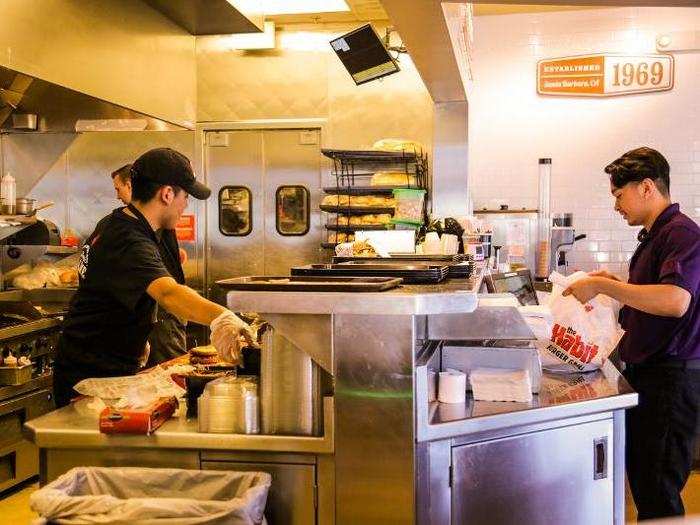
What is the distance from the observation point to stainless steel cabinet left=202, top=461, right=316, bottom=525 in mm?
2104

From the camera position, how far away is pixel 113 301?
290cm

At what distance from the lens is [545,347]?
120 inches

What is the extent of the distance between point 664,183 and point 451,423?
1657mm

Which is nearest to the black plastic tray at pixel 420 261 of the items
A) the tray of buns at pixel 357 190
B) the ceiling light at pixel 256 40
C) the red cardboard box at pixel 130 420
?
the red cardboard box at pixel 130 420

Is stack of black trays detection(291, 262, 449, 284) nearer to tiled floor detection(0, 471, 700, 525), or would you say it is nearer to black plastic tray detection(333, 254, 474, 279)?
black plastic tray detection(333, 254, 474, 279)

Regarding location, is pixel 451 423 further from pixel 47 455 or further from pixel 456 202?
pixel 456 202

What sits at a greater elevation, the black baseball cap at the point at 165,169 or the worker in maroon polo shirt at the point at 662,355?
the black baseball cap at the point at 165,169

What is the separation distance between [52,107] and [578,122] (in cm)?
407

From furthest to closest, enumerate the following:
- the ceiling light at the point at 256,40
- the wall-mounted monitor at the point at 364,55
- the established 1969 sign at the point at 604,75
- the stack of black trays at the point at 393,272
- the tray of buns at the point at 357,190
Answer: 1. the ceiling light at the point at 256,40
2. the established 1969 sign at the point at 604,75
3. the tray of buns at the point at 357,190
4. the wall-mounted monitor at the point at 364,55
5. the stack of black trays at the point at 393,272

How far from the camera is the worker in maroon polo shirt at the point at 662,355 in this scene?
289 cm

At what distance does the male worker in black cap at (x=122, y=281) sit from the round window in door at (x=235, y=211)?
3.42 meters

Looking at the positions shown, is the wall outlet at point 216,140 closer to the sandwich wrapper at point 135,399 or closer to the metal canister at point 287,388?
the sandwich wrapper at point 135,399

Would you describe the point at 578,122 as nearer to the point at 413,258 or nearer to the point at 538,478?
the point at 413,258

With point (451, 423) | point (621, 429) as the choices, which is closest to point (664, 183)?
point (621, 429)
